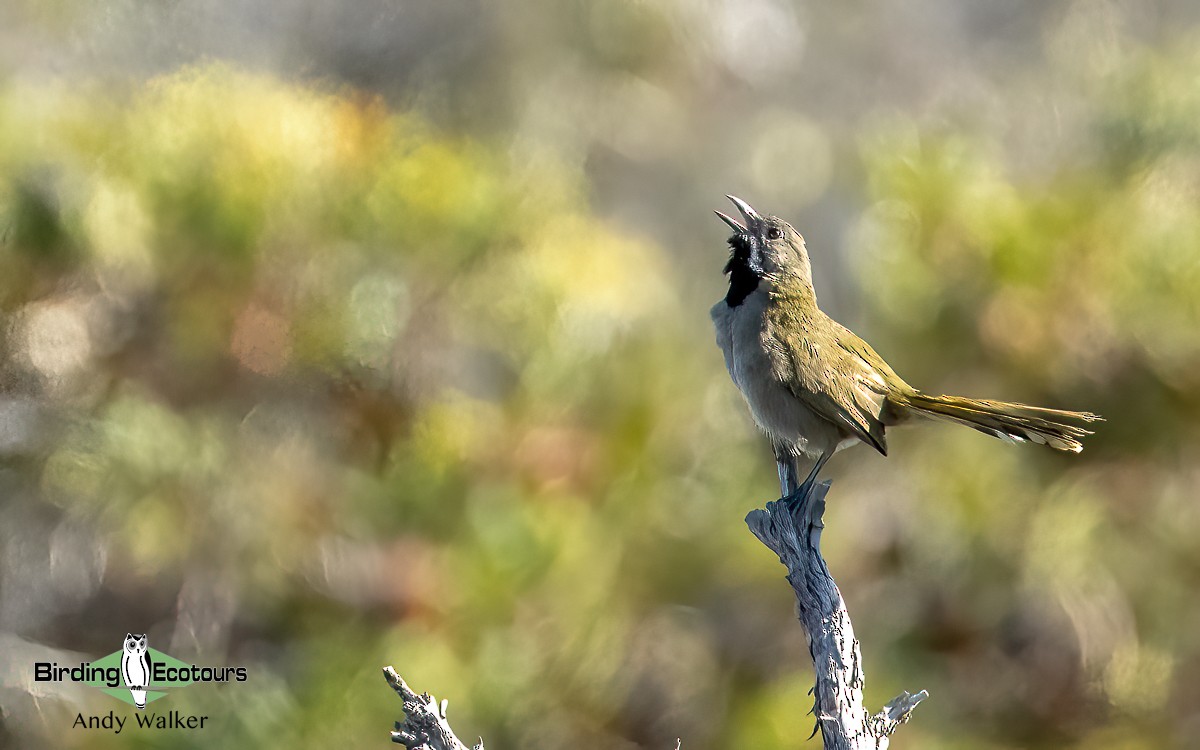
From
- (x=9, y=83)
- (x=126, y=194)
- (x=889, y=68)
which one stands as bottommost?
(x=126, y=194)

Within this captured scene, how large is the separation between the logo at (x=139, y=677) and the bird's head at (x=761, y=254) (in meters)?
2.84

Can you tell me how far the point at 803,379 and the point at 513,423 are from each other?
311 centimetres

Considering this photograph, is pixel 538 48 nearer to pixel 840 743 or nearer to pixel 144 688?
pixel 144 688

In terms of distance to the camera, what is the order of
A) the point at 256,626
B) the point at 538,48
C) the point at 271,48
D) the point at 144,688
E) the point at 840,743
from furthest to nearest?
the point at 538,48, the point at 271,48, the point at 256,626, the point at 144,688, the point at 840,743

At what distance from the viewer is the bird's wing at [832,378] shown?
8.64ft

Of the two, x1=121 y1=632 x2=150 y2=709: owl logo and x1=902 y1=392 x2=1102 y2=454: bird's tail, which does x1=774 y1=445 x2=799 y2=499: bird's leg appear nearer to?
x1=902 y1=392 x2=1102 y2=454: bird's tail

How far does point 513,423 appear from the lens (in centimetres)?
564

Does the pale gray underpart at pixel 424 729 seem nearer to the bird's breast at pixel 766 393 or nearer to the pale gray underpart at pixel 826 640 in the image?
the pale gray underpart at pixel 826 640

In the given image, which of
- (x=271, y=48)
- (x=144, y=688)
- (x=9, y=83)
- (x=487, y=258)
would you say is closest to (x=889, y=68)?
(x=271, y=48)

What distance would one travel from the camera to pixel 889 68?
37.9 ft

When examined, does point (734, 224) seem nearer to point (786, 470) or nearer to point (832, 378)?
point (832, 378)

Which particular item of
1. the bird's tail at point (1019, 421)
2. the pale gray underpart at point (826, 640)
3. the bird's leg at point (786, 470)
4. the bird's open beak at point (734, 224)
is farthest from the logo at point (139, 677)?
the bird's tail at point (1019, 421)

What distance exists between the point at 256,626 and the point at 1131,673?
406 cm

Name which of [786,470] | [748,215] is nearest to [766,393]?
[786,470]
